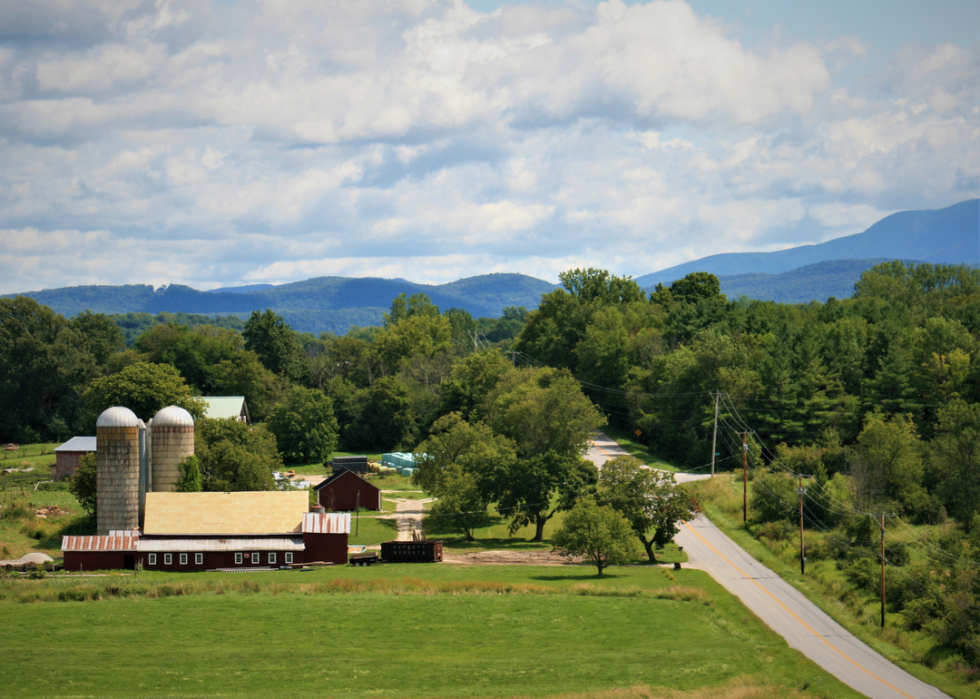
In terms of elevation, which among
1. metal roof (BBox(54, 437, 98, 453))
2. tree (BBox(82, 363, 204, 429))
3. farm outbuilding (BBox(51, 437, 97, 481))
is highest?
tree (BBox(82, 363, 204, 429))

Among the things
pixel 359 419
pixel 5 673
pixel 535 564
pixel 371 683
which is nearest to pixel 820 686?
pixel 371 683

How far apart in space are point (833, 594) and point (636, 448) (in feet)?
155

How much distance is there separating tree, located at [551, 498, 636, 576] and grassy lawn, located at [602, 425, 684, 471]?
27.3m

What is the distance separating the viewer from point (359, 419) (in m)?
116

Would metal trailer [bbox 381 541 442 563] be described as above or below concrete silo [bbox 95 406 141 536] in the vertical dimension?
below

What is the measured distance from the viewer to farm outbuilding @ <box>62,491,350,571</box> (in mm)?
54875

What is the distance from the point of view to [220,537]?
5675 cm

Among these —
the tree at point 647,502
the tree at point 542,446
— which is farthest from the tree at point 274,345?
the tree at point 647,502

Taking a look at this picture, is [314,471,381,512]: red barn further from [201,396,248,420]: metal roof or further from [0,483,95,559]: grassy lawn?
[201,396,248,420]: metal roof

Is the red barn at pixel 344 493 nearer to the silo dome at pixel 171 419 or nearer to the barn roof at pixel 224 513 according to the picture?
the barn roof at pixel 224 513

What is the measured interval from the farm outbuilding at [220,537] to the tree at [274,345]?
242 feet

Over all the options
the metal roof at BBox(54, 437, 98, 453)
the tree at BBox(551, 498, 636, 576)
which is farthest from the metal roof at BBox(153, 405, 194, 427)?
the metal roof at BBox(54, 437, 98, 453)

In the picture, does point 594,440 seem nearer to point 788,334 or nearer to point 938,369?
point 788,334

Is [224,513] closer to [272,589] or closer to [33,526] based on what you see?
[272,589]
